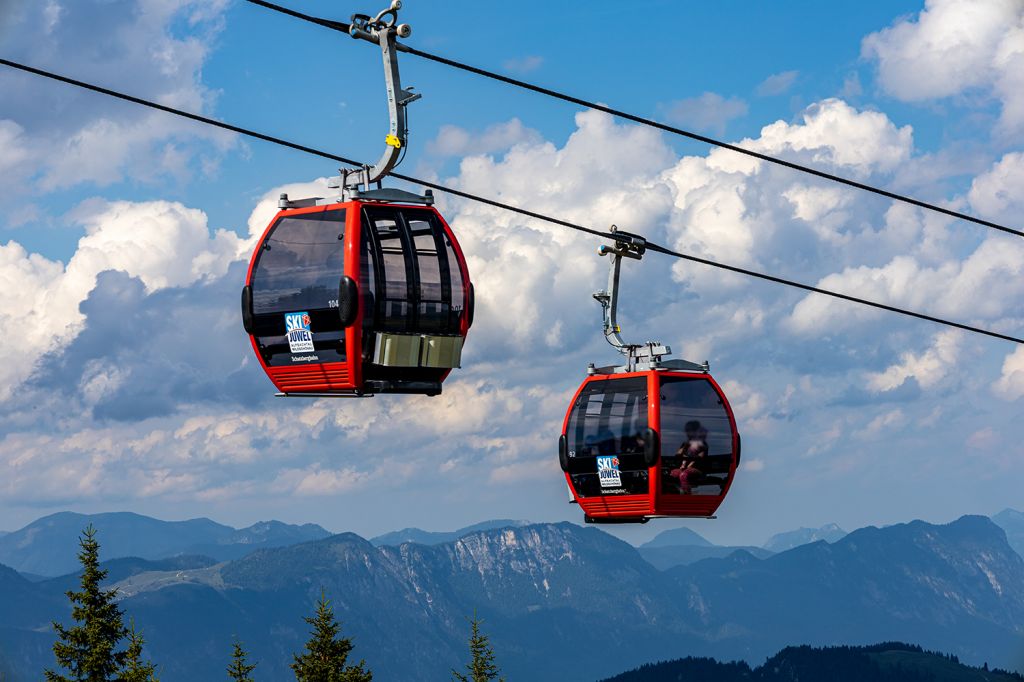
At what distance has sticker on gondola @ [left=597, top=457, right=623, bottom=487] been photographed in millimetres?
28219

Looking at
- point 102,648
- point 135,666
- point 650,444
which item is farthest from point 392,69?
point 102,648

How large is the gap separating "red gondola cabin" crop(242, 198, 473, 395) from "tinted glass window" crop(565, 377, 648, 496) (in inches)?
255

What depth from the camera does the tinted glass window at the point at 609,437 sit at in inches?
1097

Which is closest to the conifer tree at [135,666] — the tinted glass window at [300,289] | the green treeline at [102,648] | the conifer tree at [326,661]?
the green treeline at [102,648]

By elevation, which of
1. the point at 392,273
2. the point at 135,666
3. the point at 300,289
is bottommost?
the point at 135,666

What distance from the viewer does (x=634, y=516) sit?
28.2 meters

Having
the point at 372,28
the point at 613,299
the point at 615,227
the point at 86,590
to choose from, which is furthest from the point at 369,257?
the point at 86,590

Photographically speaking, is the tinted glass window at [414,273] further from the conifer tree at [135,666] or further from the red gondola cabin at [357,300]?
the conifer tree at [135,666]

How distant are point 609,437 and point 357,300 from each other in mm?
8819

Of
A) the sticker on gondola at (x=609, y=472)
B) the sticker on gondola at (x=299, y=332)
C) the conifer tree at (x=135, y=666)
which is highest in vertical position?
the sticker on gondola at (x=299, y=332)

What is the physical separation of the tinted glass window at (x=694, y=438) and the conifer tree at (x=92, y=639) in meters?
53.8

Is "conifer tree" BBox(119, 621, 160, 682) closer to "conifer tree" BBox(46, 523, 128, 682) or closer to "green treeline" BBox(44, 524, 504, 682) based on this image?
"green treeline" BBox(44, 524, 504, 682)

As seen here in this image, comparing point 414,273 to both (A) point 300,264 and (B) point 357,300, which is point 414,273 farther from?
(A) point 300,264

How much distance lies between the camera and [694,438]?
28.1 meters
